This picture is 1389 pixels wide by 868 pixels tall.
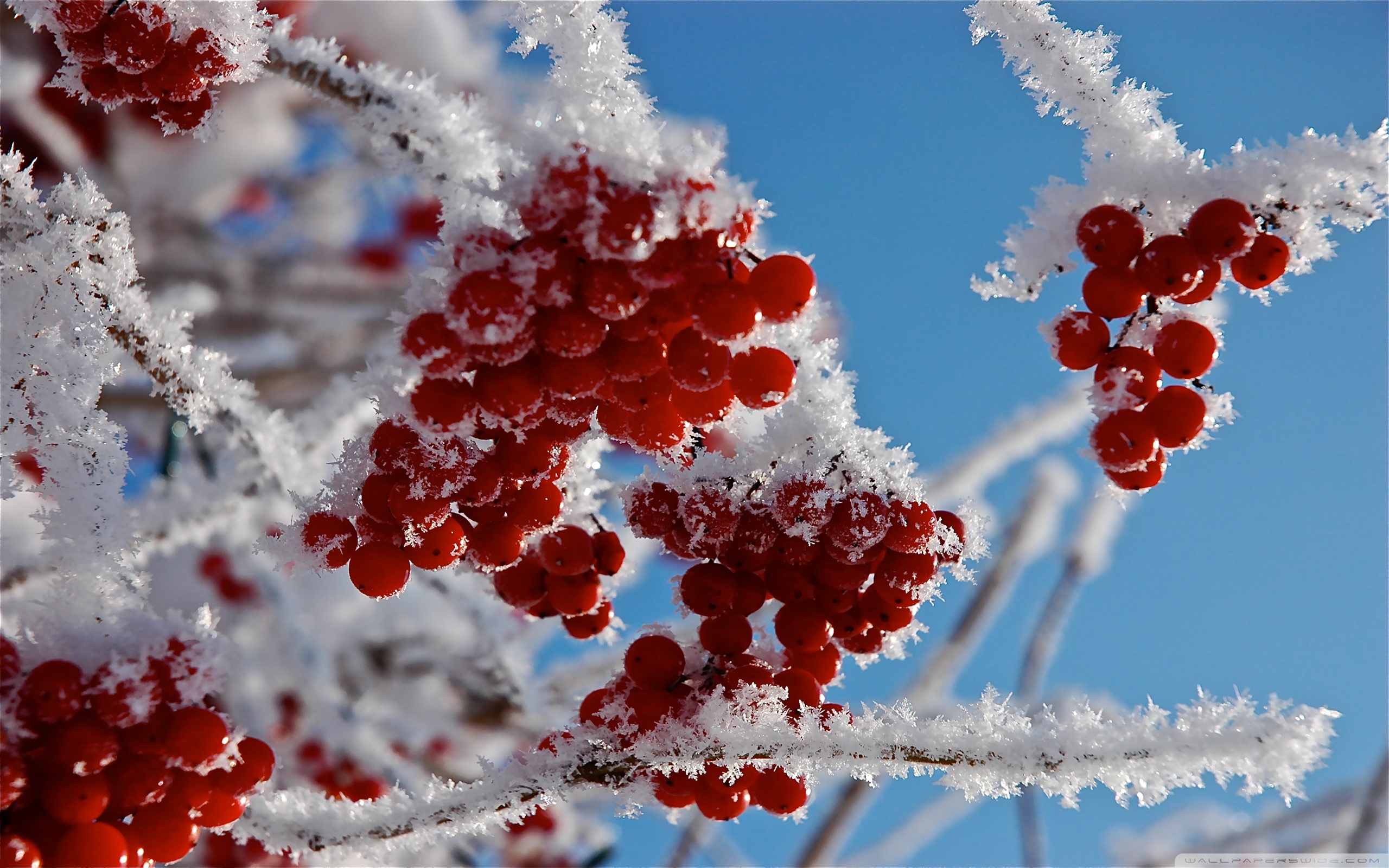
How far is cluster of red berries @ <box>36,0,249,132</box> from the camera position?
0.95 meters

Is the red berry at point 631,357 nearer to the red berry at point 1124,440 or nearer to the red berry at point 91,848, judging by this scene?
the red berry at point 1124,440

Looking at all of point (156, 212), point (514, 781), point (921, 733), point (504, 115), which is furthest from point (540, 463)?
point (156, 212)

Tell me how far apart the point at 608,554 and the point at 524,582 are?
10 cm

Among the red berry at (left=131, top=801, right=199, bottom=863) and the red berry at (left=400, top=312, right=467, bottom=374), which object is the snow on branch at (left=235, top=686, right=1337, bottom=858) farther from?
the red berry at (left=400, top=312, right=467, bottom=374)

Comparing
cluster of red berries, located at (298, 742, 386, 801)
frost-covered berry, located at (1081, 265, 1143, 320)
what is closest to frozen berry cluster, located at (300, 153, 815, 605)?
frost-covered berry, located at (1081, 265, 1143, 320)

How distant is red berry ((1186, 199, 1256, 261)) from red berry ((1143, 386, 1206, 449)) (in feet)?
Answer: 0.46

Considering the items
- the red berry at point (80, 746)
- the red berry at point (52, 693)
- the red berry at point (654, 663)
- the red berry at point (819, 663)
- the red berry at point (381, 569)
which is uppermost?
the red berry at point (381, 569)

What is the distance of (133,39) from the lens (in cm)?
95

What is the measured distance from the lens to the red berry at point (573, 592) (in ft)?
3.29

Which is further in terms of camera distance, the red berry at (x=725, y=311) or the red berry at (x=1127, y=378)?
the red berry at (x=1127, y=378)

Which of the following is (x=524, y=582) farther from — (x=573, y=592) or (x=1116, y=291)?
(x=1116, y=291)

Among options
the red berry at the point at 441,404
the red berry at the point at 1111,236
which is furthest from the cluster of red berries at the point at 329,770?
the red berry at the point at 1111,236

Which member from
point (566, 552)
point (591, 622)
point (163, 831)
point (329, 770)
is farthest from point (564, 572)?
point (329, 770)

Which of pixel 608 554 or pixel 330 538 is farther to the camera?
pixel 608 554
